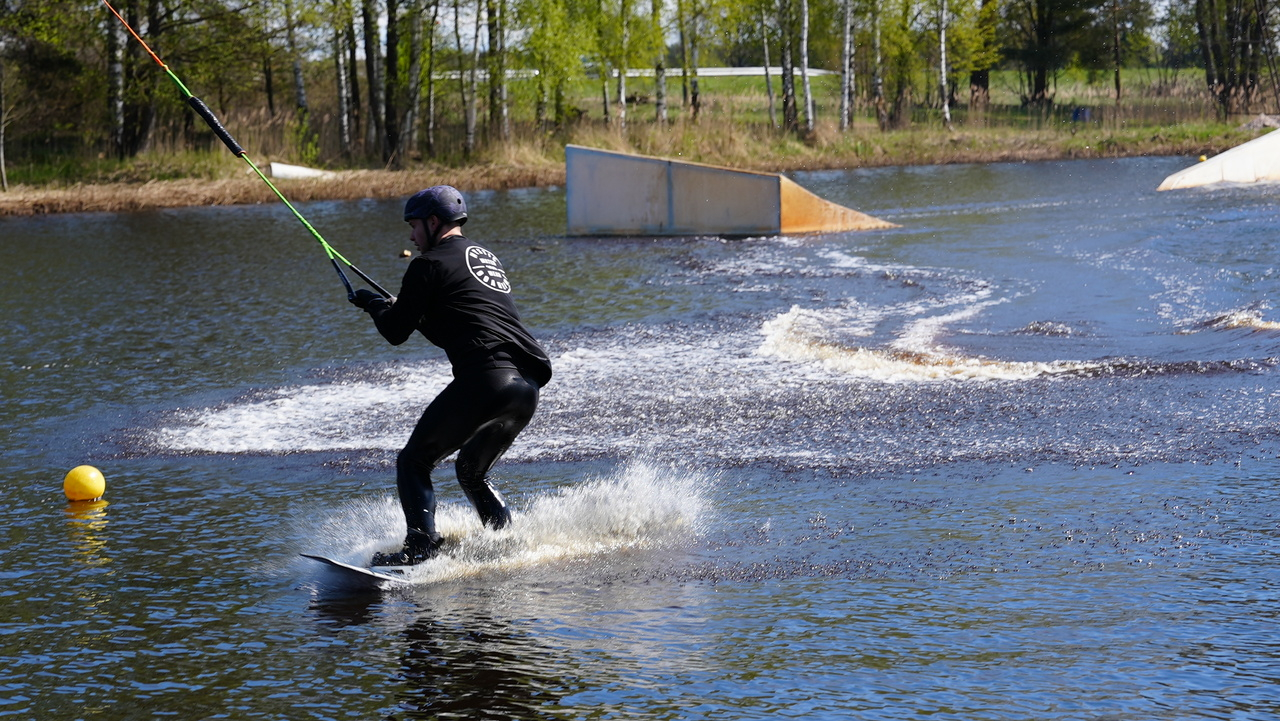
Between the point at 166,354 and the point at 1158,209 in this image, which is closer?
the point at 166,354

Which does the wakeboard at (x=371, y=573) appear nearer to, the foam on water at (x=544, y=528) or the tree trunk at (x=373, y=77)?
the foam on water at (x=544, y=528)

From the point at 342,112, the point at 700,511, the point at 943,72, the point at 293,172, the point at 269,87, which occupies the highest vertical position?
the point at 943,72

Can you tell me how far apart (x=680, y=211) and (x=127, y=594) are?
18.1m

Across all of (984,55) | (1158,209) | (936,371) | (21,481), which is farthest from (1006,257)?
(984,55)

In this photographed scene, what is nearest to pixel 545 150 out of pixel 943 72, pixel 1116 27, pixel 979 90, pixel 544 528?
pixel 943 72

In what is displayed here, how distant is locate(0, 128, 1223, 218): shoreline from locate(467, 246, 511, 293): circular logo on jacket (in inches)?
1139

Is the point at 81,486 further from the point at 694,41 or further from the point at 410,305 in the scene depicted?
the point at 694,41

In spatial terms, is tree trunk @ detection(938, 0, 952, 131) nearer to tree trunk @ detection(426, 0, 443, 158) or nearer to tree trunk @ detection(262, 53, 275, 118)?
tree trunk @ detection(426, 0, 443, 158)

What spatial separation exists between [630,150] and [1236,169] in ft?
52.9

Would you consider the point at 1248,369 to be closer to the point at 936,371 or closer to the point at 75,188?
the point at 936,371

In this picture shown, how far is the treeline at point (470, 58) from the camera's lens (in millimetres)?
37594

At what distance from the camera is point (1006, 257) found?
18.5 m

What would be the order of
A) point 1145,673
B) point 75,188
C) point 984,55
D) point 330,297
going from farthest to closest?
point 984,55 < point 75,188 < point 330,297 < point 1145,673

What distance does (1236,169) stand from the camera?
27.9 metres
